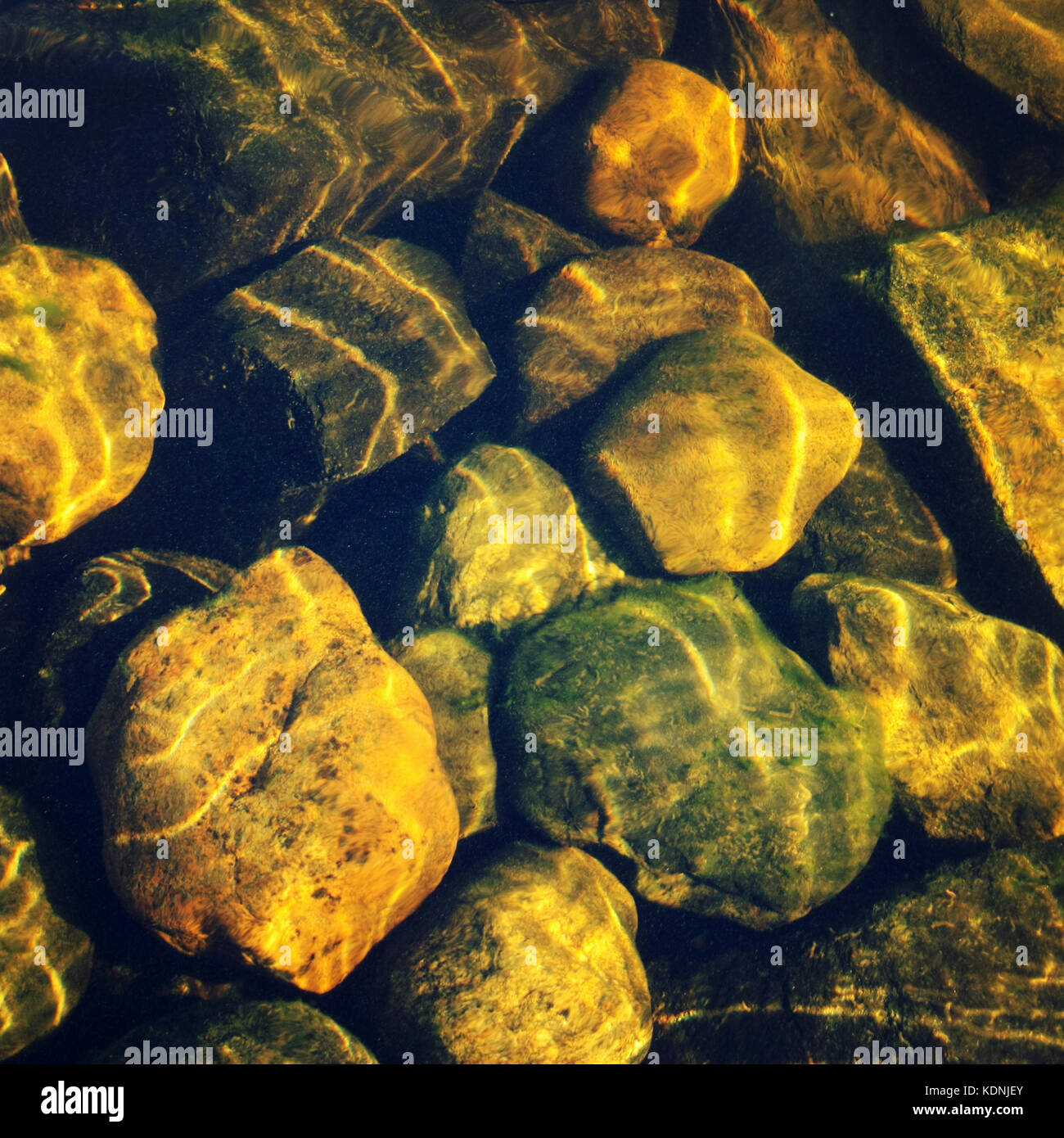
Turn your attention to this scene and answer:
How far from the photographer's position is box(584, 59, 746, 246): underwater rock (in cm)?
448

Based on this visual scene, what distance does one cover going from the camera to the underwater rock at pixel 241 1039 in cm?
283

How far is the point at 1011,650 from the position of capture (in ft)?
12.8

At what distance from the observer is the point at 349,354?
4137mm

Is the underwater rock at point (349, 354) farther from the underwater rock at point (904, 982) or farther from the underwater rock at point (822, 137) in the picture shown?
the underwater rock at point (904, 982)

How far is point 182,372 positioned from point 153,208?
3.36ft

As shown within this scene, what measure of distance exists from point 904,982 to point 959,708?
1.48 meters

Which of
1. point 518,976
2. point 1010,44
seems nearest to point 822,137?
point 1010,44

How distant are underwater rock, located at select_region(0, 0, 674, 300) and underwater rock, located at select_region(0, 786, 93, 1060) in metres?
3.38

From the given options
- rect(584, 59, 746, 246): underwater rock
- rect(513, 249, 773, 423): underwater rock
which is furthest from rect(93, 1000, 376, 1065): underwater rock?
rect(584, 59, 746, 246): underwater rock

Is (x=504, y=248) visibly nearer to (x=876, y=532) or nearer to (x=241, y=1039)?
(x=876, y=532)

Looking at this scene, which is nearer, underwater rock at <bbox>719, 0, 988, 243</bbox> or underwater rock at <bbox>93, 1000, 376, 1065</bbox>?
underwater rock at <bbox>93, 1000, 376, 1065</bbox>

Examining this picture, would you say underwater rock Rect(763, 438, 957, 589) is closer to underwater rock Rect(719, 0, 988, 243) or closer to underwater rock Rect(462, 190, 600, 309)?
underwater rock Rect(719, 0, 988, 243)
